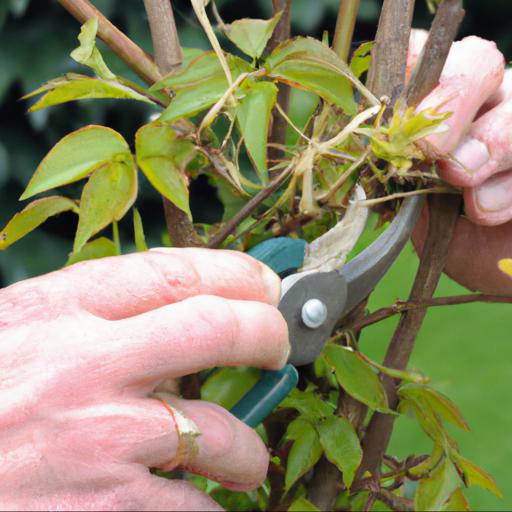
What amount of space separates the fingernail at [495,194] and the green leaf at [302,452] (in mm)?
191

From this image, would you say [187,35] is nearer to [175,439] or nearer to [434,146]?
[434,146]

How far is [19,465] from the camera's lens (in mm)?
356

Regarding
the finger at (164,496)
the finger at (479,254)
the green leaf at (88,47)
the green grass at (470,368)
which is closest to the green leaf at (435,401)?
the finger at (479,254)

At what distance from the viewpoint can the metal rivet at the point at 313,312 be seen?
464 millimetres

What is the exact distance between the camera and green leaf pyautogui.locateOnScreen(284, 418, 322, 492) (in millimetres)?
516

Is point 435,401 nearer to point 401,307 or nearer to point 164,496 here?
point 401,307

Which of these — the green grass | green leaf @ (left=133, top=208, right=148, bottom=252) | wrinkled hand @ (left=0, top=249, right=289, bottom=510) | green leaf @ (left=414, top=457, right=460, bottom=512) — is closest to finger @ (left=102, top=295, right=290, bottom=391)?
wrinkled hand @ (left=0, top=249, right=289, bottom=510)

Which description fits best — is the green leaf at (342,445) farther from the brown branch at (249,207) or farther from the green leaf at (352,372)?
the brown branch at (249,207)

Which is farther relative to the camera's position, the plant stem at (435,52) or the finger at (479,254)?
the finger at (479,254)

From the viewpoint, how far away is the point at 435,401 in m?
0.55

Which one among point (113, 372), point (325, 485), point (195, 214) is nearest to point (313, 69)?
point (113, 372)

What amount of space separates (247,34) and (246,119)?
0.06 metres

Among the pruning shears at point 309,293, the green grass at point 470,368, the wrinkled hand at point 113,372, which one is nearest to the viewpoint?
the wrinkled hand at point 113,372

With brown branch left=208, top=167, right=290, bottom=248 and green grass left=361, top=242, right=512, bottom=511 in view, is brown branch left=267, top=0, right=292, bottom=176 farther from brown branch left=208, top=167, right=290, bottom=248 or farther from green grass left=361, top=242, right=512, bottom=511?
green grass left=361, top=242, right=512, bottom=511
